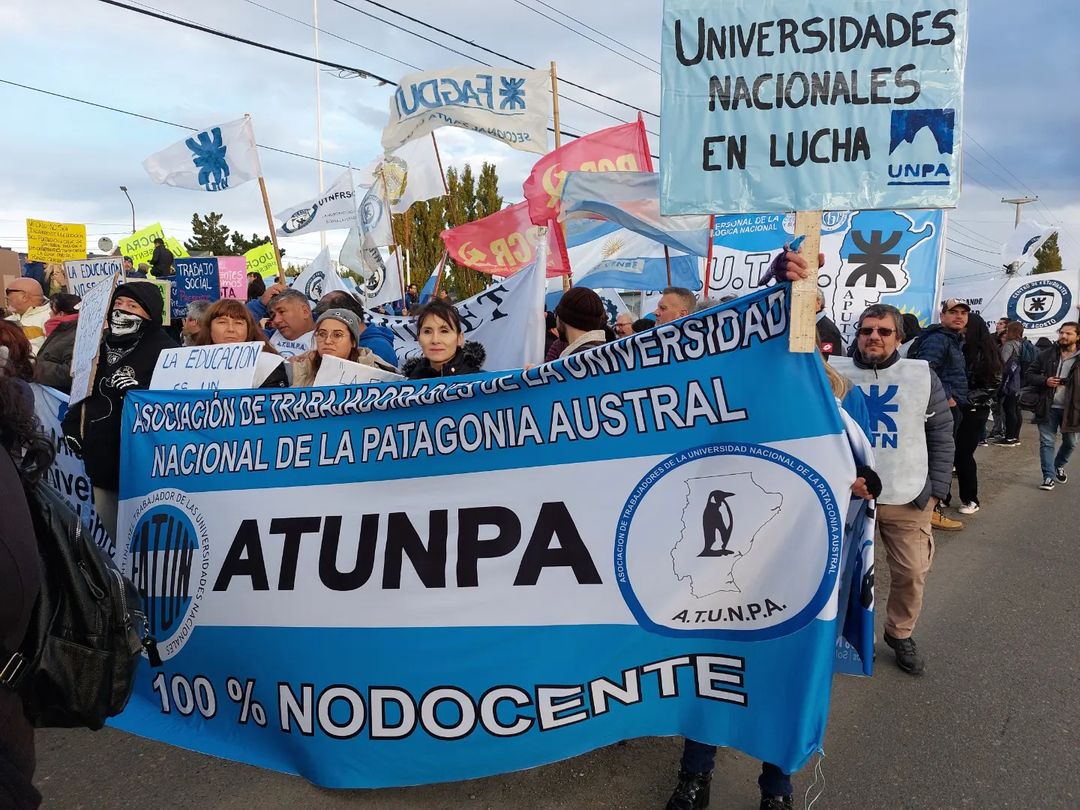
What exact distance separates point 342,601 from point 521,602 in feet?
2.24

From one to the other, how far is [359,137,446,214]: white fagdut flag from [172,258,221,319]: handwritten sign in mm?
2309

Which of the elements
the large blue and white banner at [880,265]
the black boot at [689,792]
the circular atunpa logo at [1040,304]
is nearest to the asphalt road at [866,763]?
the black boot at [689,792]

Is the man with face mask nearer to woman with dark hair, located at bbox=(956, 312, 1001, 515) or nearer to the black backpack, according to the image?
the black backpack

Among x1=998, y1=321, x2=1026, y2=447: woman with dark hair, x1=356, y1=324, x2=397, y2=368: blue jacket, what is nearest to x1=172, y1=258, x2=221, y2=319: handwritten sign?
x1=356, y1=324, x2=397, y2=368: blue jacket

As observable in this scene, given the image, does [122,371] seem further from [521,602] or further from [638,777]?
[638,777]

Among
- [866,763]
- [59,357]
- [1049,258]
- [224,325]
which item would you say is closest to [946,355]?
[866,763]

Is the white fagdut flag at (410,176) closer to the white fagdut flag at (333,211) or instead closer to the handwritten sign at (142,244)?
the white fagdut flag at (333,211)

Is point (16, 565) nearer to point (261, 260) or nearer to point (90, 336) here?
point (90, 336)

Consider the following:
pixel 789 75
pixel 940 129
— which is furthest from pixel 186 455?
pixel 940 129

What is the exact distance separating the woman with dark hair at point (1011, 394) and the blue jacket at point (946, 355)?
17.7ft

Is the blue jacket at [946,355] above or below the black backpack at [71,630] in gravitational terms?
above

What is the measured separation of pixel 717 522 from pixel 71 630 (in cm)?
180

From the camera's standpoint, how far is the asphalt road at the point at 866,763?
9.00ft

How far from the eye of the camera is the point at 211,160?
8.41 meters
